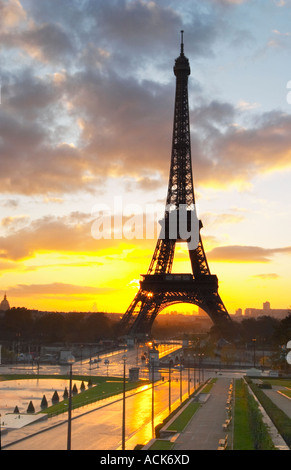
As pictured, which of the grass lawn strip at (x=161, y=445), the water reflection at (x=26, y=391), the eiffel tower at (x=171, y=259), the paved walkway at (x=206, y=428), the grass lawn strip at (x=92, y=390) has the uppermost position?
the eiffel tower at (x=171, y=259)

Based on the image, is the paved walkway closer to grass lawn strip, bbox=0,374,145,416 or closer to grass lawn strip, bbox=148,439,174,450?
grass lawn strip, bbox=148,439,174,450

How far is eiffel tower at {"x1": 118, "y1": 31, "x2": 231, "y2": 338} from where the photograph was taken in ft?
322

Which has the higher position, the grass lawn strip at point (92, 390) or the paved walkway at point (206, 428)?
the paved walkway at point (206, 428)

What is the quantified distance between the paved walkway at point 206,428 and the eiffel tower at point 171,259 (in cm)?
4524

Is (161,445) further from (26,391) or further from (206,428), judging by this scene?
(26,391)

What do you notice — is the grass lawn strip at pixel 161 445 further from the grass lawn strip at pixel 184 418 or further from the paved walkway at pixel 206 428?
the grass lawn strip at pixel 184 418

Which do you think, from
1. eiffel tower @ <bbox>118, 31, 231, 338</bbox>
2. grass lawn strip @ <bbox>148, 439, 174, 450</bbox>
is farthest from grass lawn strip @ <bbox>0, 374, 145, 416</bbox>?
eiffel tower @ <bbox>118, 31, 231, 338</bbox>

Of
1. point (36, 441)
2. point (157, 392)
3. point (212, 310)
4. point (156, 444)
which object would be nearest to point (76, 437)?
point (36, 441)

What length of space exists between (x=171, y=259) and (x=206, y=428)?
6902 centimetres

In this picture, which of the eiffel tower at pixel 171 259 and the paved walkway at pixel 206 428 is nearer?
the paved walkway at pixel 206 428

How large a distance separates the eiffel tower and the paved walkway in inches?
1781

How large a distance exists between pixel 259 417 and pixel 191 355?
246 ft

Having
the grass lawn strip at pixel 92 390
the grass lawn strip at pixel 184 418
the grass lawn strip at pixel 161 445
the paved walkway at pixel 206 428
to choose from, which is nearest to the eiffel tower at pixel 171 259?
the grass lawn strip at pixel 92 390

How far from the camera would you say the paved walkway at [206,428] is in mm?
29544
